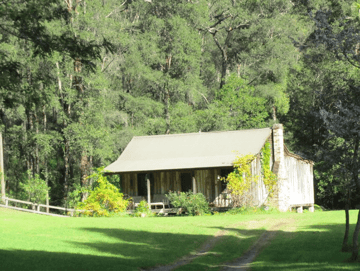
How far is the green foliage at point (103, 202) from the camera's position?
35469 millimetres

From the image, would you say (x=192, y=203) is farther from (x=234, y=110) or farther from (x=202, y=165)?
(x=234, y=110)

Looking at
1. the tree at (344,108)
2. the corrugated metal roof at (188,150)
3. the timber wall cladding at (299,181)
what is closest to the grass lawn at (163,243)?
the tree at (344,108)

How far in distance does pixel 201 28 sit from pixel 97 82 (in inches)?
717

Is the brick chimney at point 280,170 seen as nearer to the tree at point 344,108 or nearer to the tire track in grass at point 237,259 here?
the tire track in grass at point 237,259

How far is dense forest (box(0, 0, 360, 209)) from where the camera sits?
139 ft

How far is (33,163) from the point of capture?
51.0m

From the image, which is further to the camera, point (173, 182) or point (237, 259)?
point (173, 182)

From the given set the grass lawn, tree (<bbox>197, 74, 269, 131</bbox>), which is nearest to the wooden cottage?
the grass lawn

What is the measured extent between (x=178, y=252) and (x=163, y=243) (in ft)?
7.19

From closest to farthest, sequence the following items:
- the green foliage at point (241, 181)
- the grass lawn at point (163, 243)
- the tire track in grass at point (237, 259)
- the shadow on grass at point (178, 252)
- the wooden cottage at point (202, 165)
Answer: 1. the shadow on grass at point (178, 252)
2. the grass lawn at point (163, 243)
3. the tire track in grass at point (237, 259)
4. the green foliage at point (241, 181)
5. the wooden cottage at point (202, 165)

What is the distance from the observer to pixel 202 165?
122 ft

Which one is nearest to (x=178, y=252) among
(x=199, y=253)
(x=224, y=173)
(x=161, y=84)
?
(x=199, y=253)

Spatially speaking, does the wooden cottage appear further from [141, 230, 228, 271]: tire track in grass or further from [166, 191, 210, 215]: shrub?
[141, 230, 228, 271]: tire track in grass

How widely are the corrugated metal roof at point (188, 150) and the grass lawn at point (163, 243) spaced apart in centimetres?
766
